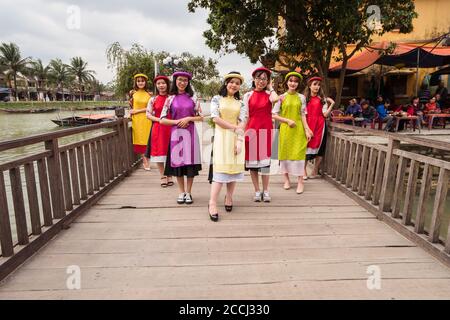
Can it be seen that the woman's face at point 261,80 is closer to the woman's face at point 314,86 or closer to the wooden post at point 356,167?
the woman's face at point 314,86

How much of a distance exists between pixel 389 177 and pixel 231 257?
1.83 m

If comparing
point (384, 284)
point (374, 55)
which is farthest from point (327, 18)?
point (384, 284)

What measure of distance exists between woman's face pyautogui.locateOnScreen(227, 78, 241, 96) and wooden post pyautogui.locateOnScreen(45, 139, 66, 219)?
166cm

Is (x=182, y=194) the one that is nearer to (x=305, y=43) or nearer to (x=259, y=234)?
(x=259, y=234)

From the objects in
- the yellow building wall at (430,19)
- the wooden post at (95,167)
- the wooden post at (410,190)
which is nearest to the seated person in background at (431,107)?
the yellow building wall at (430,19)

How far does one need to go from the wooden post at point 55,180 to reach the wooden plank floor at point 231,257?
0.22 metres

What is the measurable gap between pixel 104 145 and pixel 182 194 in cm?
132

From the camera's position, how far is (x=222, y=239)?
2859 mm

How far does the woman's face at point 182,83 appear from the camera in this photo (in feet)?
11.4

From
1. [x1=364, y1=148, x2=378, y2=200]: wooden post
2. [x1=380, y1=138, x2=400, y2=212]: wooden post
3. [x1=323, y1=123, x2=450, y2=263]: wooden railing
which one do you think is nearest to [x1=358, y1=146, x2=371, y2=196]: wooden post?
[x1=323, y1=123, x2=450, y2=263]: wooden railing

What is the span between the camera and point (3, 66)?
58.4m

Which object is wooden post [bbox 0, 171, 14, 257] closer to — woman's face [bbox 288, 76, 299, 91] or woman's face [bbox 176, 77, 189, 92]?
woman's face [bbox 176, 77, 189, 92]

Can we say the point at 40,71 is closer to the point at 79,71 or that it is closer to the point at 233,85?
the point at 79,71

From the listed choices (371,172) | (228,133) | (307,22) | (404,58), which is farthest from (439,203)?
(404,58)
